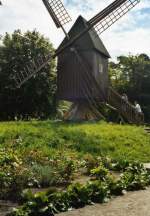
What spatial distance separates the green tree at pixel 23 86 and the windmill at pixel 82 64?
8613mm

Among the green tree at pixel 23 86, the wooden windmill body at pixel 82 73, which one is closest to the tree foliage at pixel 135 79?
the green tree at pixel 23 86

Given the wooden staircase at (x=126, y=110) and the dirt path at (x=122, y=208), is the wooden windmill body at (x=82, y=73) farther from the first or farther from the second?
the dirt path at (x=122, y=208)

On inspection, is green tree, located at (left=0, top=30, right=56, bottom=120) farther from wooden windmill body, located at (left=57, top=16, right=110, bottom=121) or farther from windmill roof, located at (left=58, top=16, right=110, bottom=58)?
windmill roof, located at (left=58, top=16, right=110, bottom=58)

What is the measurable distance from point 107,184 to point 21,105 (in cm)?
3276

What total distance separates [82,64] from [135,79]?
80.2 ft

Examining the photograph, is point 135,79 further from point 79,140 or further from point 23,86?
point 79,140

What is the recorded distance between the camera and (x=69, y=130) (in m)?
25.0

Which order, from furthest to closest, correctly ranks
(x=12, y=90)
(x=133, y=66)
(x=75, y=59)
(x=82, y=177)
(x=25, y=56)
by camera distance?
(x=133, y=66) < (x=25, y=56) < (x=12, y=90) < (x=75, y=59) < (x=82, y=177)

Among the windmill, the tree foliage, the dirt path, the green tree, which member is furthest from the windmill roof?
the dirt path

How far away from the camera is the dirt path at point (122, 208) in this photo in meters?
10.5

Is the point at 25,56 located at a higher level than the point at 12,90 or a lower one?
higher

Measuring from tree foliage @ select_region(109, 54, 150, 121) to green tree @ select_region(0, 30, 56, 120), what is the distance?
10.7 metres

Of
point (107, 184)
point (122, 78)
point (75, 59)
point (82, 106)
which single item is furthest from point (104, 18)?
point (122, 78)

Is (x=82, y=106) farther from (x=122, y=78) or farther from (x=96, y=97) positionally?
(x=122, y=78)
